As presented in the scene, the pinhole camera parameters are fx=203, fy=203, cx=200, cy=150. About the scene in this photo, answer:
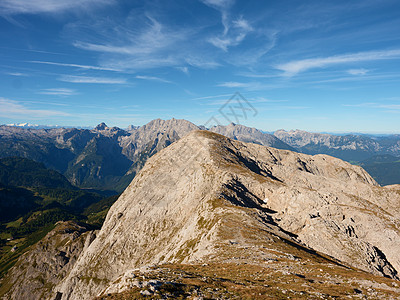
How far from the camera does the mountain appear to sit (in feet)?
95.5

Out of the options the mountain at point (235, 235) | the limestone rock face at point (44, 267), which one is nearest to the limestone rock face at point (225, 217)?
the mountain at point (235, 235)

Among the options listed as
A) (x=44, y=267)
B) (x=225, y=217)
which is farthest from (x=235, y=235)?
(x=44, y=267)

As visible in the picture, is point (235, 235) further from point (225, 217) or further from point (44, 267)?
point (44, 267)

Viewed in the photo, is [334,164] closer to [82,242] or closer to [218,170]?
[218,170]

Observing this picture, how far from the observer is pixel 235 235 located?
194 ft

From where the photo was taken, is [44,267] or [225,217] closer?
[225,217]

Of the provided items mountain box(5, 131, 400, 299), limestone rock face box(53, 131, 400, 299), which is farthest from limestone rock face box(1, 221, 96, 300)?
limestone rock face box(53, 131, 400, 299)

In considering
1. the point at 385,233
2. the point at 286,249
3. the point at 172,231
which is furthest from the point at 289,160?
the point at 286,249

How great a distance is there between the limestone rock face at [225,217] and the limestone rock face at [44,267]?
184 ft

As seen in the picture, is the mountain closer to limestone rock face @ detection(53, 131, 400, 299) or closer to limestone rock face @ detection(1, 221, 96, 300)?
limestone rock face @ detection(53, 131, 400, 299)

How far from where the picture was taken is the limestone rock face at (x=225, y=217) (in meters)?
62.7

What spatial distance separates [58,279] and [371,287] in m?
203

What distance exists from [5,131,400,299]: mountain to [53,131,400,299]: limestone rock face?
1.41 feet

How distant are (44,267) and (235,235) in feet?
617
